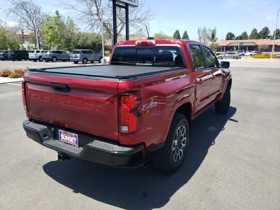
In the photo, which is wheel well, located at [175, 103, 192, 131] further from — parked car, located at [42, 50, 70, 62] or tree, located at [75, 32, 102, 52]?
tree, located at [75, 32, 102, 52]

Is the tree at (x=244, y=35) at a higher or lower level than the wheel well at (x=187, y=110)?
higher

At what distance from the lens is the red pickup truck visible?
2555 mm

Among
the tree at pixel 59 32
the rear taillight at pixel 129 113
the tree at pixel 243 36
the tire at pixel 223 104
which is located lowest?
the tire at pixel 223 104

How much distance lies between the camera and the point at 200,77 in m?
4.32

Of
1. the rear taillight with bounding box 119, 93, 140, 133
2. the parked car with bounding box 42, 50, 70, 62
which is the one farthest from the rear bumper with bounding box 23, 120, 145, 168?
the parked car with bounding box 42, 50, 70, 62

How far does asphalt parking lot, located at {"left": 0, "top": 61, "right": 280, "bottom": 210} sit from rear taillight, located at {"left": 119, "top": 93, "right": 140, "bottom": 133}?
39.6 inches

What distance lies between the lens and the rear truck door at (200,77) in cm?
422

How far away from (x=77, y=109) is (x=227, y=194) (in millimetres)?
2148

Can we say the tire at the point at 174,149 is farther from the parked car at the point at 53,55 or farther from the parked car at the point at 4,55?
the parked car at the point at 4,55

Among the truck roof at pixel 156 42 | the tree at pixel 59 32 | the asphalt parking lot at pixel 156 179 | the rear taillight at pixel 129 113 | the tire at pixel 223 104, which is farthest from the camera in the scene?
the tree at pixel 59 32

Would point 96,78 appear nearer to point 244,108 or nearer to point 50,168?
point 50,168

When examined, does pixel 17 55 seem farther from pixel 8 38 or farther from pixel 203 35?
pixel 203 35

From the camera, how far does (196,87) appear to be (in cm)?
410

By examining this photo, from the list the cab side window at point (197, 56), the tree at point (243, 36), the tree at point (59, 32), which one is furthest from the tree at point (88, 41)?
the tree at point (243, 36)
